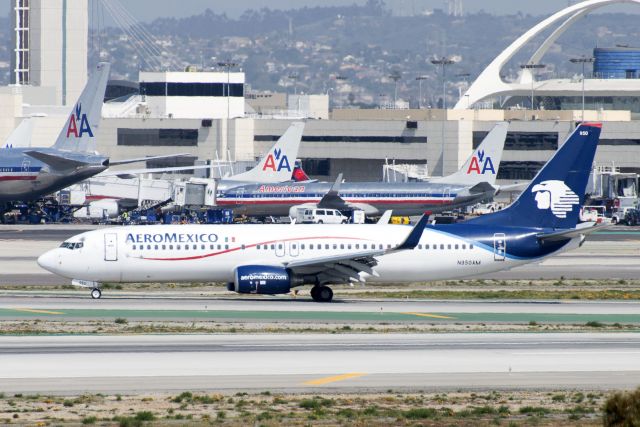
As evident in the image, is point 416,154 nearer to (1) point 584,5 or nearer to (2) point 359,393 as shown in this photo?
(1) point 584,5

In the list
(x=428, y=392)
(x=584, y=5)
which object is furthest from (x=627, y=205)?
(x=428, y=392)

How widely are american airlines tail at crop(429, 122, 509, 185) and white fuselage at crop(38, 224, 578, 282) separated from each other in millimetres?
63072

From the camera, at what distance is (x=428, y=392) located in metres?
31.3

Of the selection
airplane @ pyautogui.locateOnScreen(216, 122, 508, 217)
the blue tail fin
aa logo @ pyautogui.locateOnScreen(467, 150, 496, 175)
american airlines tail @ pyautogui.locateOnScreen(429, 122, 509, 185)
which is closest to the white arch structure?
american airlines tail @ pyautogui.locateOnScreen(429, 122, 509, 185)

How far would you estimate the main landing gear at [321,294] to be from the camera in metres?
54.1

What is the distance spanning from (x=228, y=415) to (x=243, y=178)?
9158 cm

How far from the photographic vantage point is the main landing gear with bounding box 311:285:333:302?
178 feet

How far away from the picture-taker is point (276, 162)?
395 feet

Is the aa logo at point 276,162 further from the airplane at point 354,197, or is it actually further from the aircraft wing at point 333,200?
the aircraft wing at point 333,200

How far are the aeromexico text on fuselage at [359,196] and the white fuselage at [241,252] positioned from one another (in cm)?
5791

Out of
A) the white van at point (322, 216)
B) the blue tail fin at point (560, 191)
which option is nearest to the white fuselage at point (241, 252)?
the blue tail fin at point (560, 191)

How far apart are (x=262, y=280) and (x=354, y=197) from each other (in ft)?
208

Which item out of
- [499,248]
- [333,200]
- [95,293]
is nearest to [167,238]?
[95,293]

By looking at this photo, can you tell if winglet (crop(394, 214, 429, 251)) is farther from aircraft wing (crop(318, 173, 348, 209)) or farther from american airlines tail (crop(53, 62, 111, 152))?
aircraft wing (crop(318, 173, 348, 209))
